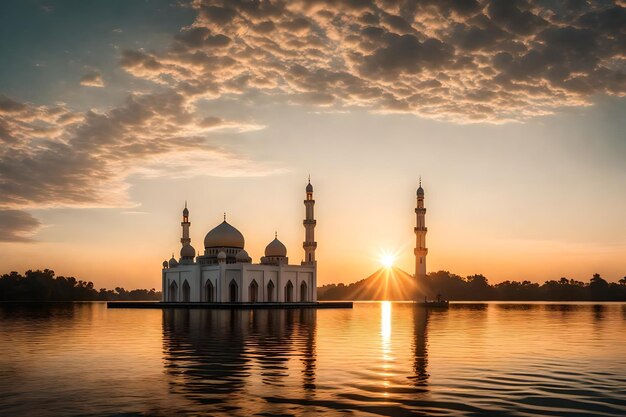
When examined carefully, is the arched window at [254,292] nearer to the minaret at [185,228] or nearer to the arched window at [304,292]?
the arched window at [304,292]

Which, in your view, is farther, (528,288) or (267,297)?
→ (528,288)

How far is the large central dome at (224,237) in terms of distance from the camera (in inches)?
3487

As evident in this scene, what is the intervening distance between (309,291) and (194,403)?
7633 centimetres

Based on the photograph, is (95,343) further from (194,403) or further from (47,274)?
(47,274)

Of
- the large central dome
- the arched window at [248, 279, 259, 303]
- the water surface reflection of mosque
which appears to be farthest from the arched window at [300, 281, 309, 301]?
the water surface reflection of mosque

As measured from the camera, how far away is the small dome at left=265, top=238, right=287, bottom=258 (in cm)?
8988

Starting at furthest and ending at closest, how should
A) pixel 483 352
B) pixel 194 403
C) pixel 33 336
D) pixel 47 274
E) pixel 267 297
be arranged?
pixel 47 274, pixel 267 297, pixel 33 336, pixel 483 352, pixel 194 403

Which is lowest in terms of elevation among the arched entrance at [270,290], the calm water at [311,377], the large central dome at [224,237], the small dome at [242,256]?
the calm water at [311,377]

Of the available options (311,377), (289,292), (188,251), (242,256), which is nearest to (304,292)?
(289,292)

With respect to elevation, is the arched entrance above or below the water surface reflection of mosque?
above

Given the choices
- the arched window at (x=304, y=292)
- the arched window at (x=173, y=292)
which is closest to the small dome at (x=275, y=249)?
the arched window at (x=304, y=292)

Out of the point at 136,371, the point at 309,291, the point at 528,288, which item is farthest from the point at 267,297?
the point at 528,288

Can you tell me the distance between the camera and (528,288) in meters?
197

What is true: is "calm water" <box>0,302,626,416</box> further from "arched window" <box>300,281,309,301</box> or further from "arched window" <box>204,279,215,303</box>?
"arched window" <box>300,281,309,301</box>
